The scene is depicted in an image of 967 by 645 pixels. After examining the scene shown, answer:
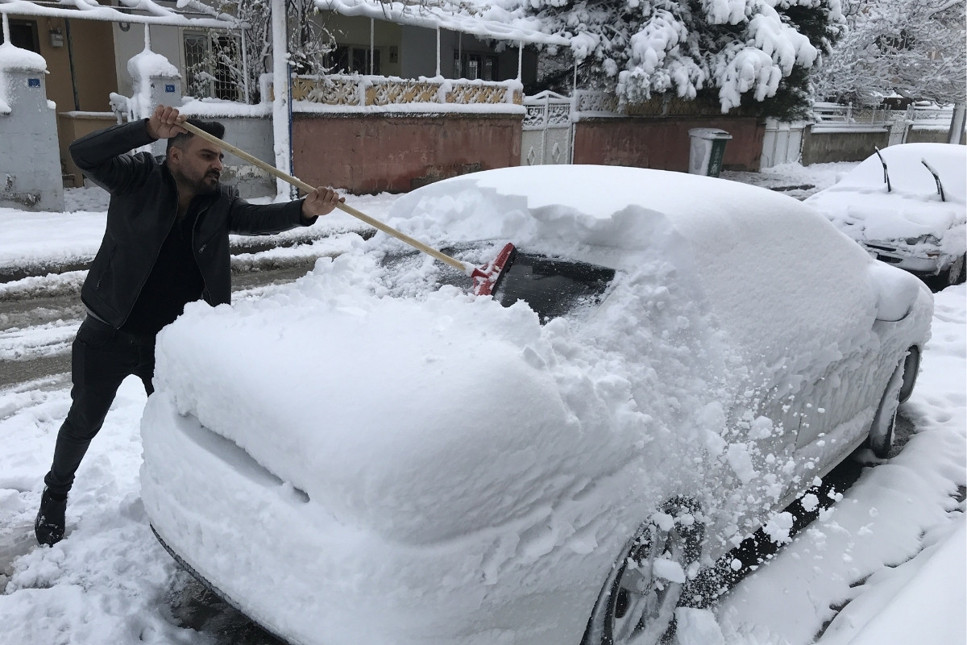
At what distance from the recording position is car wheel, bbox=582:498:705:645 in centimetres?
224

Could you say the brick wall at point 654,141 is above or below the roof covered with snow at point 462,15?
below

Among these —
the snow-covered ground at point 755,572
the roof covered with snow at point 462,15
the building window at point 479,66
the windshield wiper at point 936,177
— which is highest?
the roof covered with snow at point 462,15

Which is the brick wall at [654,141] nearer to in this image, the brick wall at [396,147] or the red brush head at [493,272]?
the brick wall at [396,147]

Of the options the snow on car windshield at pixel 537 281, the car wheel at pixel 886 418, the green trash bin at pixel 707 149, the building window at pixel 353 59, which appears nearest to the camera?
the snow on car windshield at pixel 537 281

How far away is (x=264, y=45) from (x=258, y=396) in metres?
10.4

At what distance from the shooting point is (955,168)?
27.9 ft

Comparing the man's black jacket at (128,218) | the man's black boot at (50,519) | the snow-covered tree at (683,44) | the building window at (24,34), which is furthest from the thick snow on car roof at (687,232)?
the snow-covered tree at (683,44)

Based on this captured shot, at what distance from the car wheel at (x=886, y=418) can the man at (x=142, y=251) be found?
2.97 meters

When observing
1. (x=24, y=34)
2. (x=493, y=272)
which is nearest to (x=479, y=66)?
(x=24, y=34)

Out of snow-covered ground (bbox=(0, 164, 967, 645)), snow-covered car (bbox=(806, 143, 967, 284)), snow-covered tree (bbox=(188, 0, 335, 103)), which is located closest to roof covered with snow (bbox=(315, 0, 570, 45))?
snow-covered tree (bbox=(188, 0, 335, 103))

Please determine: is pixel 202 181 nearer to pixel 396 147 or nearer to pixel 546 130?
pixel 396 147

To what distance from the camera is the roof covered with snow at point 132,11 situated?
9.55 metres

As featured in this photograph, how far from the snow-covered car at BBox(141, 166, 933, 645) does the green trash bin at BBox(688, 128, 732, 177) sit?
47.6 feet

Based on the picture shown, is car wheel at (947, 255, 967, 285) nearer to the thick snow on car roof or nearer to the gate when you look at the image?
the thick snow on car roof
